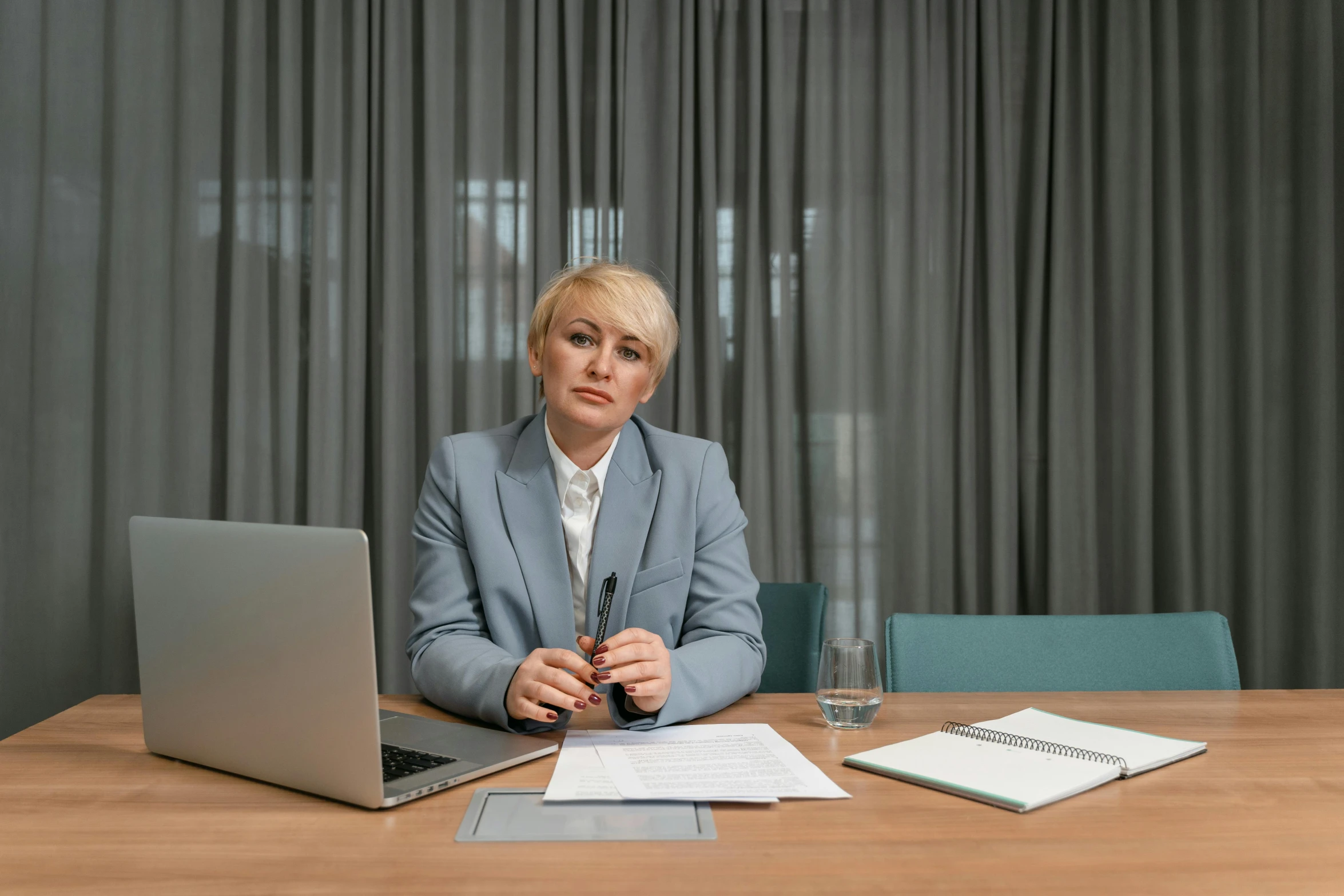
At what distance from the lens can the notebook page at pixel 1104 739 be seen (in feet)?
3.16

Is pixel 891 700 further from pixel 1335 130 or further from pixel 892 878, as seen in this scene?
pixel 1335 130

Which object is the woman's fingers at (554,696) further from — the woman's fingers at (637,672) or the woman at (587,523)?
the woman at (587,523)

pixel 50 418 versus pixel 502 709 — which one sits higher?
pixel 50 418

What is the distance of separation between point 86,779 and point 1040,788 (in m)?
0.95

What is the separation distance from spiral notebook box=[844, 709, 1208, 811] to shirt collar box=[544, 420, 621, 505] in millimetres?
630

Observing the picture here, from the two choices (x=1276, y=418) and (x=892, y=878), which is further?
(x=1276, y=418)

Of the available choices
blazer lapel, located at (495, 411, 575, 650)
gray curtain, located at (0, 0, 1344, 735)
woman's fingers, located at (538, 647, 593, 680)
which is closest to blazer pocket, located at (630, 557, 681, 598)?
blazer lapel, located at (495, 411, 575, 650)

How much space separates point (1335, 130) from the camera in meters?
2.70

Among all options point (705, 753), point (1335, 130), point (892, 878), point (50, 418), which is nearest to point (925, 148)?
point (1335, 130)

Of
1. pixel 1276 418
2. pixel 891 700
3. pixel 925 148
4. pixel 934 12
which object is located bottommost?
pixel 891 700

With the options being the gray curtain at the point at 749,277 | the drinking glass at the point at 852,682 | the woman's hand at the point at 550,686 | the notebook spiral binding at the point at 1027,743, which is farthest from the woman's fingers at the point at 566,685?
the gray curtain at the point at 749,277

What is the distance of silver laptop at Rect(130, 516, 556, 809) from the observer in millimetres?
799

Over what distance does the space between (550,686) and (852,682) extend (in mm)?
363

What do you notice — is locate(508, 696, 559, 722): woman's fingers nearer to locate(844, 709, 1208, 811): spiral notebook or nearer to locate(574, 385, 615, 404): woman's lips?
locate(844, 709, 1208, 811): spiral notebook
